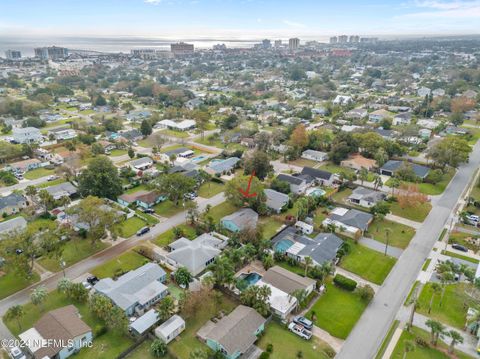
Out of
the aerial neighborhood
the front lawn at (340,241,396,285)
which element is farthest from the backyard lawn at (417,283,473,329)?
the front lawn at (340,241,396,285)

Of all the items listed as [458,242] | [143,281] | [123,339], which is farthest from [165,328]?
[458,242]

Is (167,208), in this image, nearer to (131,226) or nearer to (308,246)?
(131,226)

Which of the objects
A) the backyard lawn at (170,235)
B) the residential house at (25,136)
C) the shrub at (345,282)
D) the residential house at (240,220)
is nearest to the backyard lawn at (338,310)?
the shrub at (345,282)

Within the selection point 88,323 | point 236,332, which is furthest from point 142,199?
point 236,332

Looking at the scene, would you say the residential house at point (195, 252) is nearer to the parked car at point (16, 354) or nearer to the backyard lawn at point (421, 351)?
the parked car at point (16, 354)

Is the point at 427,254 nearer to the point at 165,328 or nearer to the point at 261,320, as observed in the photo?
the point at 261,320
